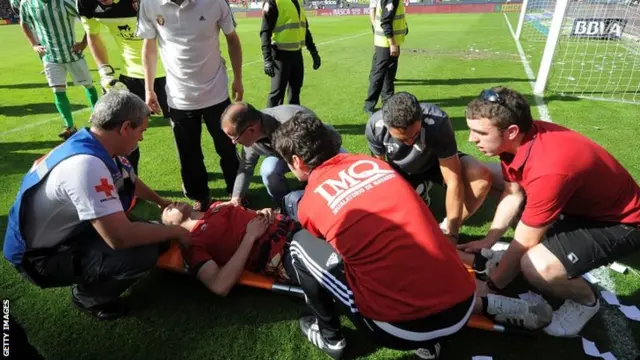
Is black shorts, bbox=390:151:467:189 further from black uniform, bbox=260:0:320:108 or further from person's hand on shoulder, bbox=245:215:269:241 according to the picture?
black uniform, bbox=260:0:320:108

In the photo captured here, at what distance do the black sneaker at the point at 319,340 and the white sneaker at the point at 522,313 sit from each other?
3.03 feet

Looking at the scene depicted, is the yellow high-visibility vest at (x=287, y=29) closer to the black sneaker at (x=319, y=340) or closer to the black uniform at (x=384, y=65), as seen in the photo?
the black uniform at (x=384, y=65)

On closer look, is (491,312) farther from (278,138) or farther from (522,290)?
(278,138)

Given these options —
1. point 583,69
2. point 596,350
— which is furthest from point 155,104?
point 583,69

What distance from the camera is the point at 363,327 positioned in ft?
6.51

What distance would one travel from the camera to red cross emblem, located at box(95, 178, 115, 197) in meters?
2.15

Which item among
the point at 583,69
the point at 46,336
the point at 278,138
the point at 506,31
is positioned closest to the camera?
the point at 278,138

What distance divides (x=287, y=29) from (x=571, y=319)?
4.65 m

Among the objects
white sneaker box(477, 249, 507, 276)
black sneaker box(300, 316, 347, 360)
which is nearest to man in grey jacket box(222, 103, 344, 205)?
black sneaker box(300, 316, 347, 360)

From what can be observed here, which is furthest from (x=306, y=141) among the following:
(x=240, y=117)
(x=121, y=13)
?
(x=121, y=13)

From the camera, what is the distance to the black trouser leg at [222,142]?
142 inches

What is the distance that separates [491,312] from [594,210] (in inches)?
32.5

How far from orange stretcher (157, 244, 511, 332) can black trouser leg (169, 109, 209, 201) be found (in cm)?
88

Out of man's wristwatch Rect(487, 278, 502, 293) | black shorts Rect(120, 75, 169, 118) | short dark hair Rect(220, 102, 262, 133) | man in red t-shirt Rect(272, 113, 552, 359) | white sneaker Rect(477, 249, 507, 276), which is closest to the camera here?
man in red t-shirt Rect(272, 113, 552, 359)
